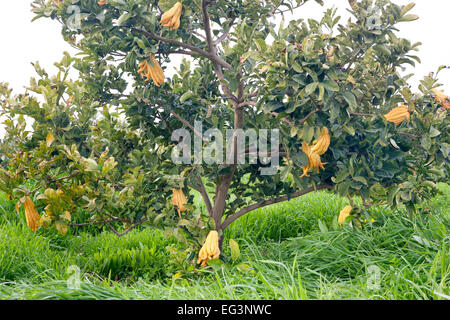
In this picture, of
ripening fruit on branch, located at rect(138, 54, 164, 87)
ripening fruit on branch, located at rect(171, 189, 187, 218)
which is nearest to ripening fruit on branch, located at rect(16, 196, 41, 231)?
ripening fruit on branch, located at rect(171, 189, 187, 218)

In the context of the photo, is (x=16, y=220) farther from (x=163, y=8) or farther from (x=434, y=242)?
(x=434, y=242)

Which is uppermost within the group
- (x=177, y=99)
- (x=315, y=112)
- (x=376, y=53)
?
(x=376, y=53)

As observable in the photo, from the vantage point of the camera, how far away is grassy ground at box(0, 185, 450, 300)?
5.79ft

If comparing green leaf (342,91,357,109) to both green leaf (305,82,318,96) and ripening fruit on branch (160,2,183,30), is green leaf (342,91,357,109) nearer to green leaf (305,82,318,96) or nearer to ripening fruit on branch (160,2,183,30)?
green leaf (305,82,318,96)

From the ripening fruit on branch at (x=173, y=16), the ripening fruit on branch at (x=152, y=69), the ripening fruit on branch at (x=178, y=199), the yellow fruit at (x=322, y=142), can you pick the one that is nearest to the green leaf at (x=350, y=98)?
the yellow fruit at (x=322, y=142)

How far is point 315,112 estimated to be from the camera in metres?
1.82

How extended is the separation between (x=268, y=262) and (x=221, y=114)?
3.28 ft

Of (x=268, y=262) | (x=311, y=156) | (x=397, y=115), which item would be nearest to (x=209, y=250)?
(x=268, y=262)

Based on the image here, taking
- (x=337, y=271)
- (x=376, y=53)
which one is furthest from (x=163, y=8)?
(x=337, y=271)

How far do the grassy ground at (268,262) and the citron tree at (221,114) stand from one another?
29 centimetres

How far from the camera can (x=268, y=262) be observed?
204 cm

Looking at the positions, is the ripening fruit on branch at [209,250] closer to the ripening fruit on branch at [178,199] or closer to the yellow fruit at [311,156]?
the ripening fruit on branch at [178,199]

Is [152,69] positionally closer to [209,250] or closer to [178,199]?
[178,199]
